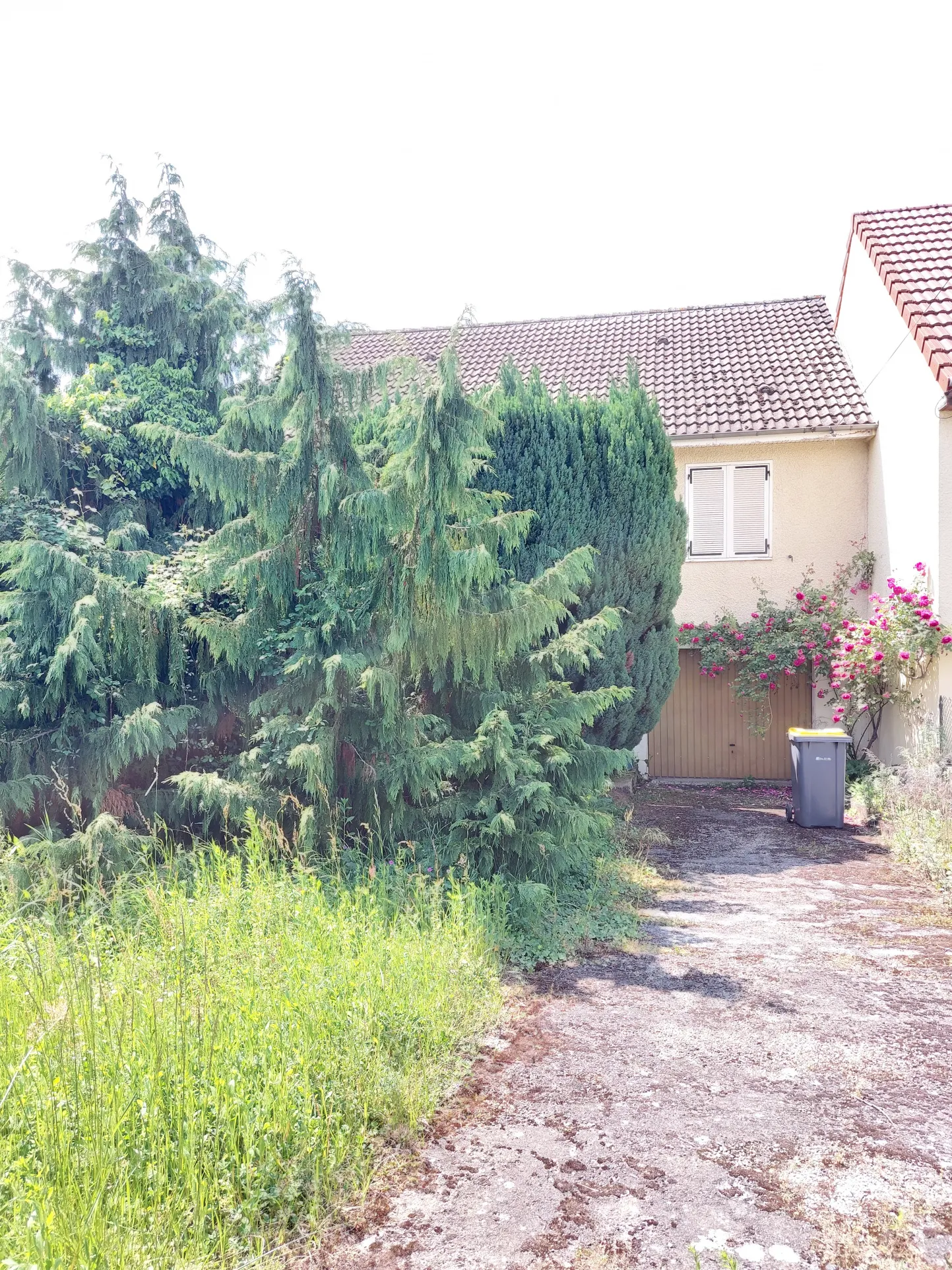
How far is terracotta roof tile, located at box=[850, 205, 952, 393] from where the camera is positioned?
9.99 metres

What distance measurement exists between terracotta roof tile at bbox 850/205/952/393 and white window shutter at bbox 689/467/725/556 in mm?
3527

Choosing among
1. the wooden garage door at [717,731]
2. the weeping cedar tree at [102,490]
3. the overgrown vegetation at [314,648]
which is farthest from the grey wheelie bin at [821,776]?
the weeping cedar tree at [102,490]

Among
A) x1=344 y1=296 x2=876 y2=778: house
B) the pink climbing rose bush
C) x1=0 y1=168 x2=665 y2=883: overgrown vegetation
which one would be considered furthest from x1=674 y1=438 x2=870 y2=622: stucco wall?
x1=0 y1=168 x2=665 y2=883: overgrown vegetation

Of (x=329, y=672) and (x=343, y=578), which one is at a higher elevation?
(x=343, y=578)

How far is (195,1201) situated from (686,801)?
10.1 metres

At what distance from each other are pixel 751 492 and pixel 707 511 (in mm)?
706

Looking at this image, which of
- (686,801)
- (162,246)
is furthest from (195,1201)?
(686,801)

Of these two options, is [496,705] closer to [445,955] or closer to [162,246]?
[445,955]

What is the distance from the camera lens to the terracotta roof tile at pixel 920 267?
9.99 meters

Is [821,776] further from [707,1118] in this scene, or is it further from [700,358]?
[700,358]

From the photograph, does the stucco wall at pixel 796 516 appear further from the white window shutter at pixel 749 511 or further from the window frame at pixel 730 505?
the white window shutter at pixel 749 511

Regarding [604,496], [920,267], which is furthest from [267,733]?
[920,267]

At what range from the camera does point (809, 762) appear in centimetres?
1005

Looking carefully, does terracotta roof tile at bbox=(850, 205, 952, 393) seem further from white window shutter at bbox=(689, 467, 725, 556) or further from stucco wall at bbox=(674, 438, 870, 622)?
white window shutter at bbox=(689, 467, 725, 556)
